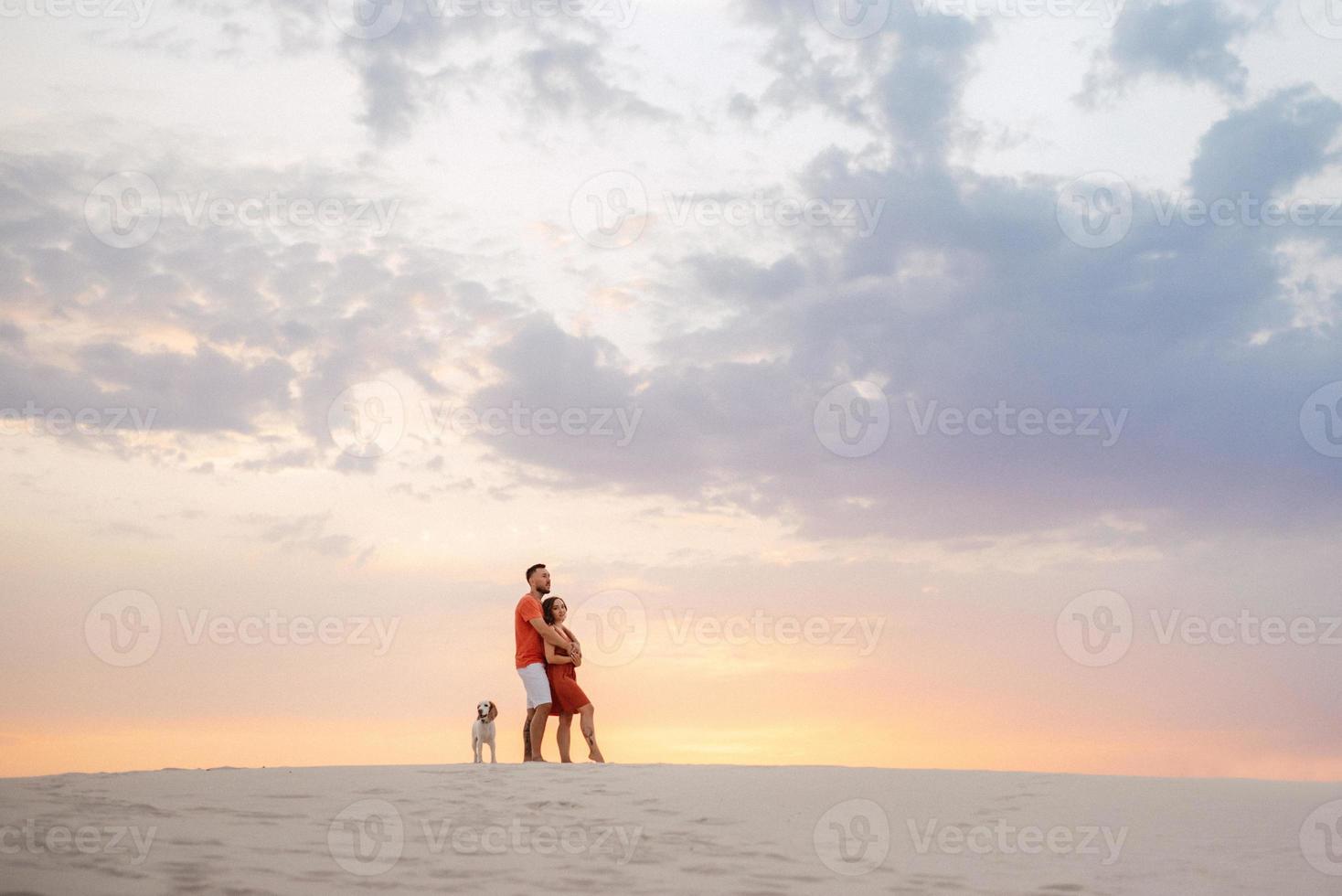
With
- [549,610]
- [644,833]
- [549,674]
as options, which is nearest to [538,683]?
[549,674]

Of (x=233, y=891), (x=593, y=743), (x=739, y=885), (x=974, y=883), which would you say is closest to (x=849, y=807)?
(x=974, y=883)

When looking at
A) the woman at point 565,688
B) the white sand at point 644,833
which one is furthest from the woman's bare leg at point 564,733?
the white sand at point 644,833

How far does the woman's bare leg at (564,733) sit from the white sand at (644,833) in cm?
128

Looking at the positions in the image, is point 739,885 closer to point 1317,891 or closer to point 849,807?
point 849,807

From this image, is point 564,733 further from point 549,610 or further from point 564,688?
point 549,610

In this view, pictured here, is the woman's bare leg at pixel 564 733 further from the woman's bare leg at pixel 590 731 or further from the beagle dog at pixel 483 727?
the beagle dog at pixel 483 727

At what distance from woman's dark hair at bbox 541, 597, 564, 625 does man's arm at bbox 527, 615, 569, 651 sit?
9.3 inches

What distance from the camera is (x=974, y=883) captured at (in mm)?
8797

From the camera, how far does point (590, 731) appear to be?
13812mm

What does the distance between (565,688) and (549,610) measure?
3.22ft

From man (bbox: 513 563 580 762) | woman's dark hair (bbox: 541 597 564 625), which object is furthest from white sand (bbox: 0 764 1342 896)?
woman's dark hair (bbox: 541 597 564 625)

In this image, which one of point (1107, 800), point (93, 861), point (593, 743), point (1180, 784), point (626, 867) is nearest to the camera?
point (93, 861)

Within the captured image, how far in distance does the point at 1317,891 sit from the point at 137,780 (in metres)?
10.8

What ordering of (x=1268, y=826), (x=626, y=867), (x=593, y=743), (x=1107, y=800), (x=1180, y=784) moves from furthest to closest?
(x=593, y=743) → (x=1180, y=784) → (x=1107, y=800) → (x=1268, y=826) → (x=626, y=867)
